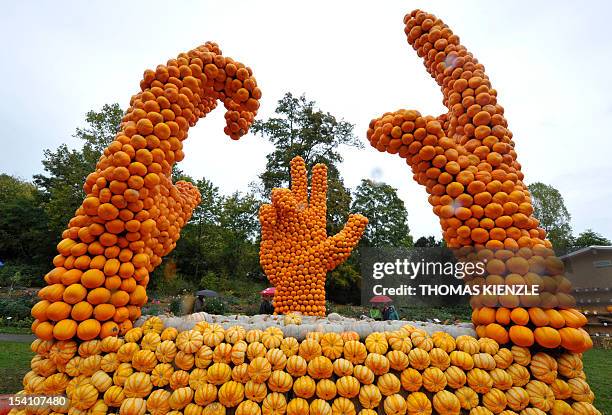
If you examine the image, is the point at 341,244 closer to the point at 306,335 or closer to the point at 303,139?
the point at 306,335

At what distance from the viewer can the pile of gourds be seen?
2.24 m

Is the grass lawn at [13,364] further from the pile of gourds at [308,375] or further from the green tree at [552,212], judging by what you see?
the green tree at [552,212]

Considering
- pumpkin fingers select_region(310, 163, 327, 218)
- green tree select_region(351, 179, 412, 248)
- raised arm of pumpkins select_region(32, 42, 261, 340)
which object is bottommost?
raised arm of pumpkins select_region(32, 42, 261, 340)

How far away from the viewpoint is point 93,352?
96.1 inches

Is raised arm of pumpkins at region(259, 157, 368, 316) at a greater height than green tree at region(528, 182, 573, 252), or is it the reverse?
green tree at region(528, 182, 573, 252)

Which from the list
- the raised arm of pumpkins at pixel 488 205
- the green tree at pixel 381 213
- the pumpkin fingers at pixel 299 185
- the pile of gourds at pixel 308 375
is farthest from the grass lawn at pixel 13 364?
the green tree at pixel 381 213

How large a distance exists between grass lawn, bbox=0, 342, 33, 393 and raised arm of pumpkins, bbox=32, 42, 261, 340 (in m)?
4.32

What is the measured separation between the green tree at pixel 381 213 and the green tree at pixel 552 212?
11423 mm

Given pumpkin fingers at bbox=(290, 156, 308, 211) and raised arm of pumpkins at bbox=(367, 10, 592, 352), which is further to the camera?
pumpkin fingers at bbox=(290, 156, 308, 211)

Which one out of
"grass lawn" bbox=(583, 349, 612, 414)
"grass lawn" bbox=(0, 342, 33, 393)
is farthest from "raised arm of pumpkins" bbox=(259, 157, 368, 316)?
"grass lawn" bbox=(583, 349, 612, 414)

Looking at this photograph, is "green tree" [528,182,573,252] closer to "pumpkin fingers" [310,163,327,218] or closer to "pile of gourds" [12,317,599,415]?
"pumpkin fingers" [310,163,327,218]

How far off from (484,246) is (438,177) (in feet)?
2.21

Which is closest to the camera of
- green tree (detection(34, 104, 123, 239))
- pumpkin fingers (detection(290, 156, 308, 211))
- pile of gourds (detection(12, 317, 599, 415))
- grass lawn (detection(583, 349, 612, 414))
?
pile of gourds (detection(12, 317, 599, 415))

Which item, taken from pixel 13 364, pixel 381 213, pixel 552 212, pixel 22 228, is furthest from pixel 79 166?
pixel 552 212
